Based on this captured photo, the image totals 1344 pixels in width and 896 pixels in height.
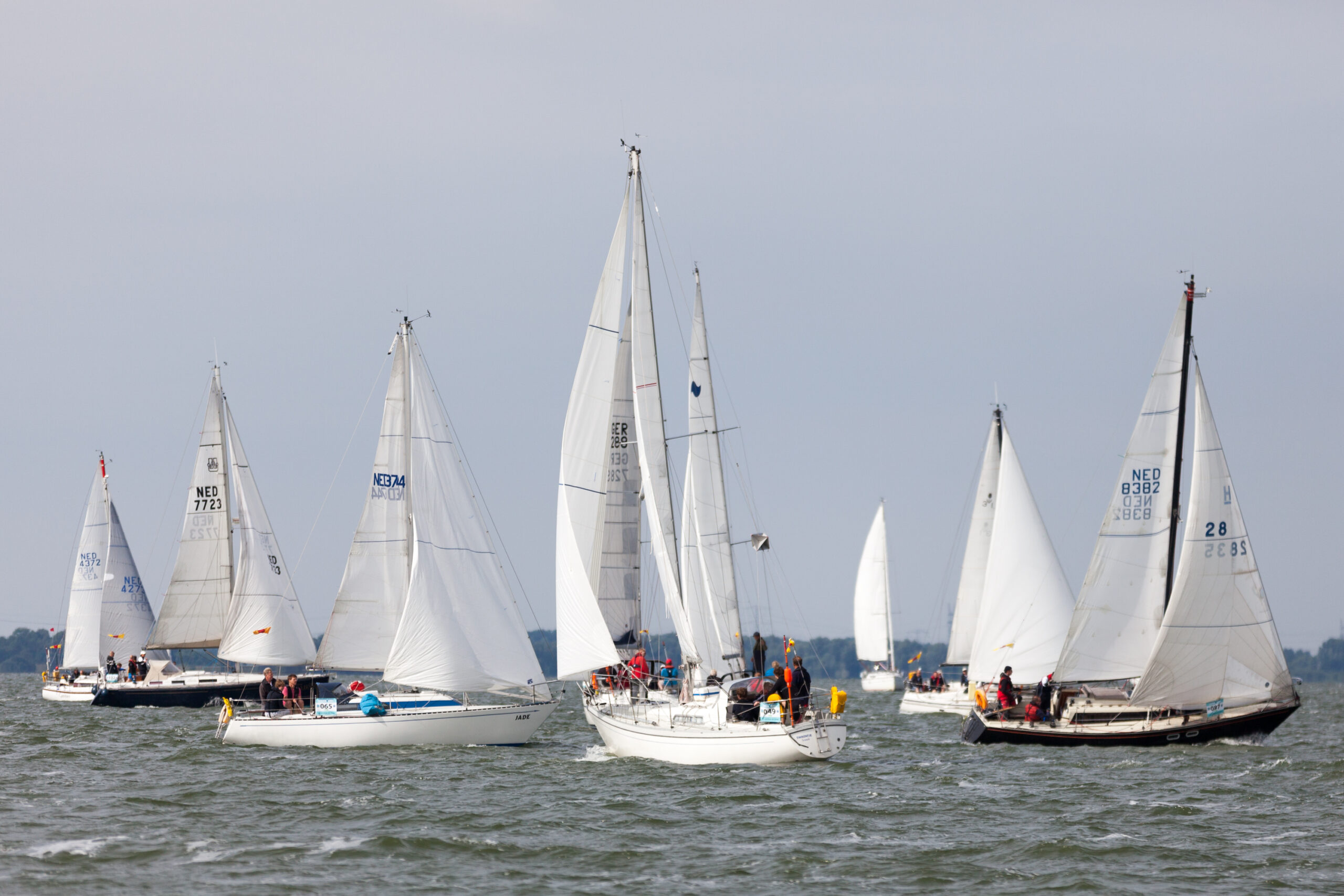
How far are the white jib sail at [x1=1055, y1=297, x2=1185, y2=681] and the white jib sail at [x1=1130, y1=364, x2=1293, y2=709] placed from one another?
159 centimetres

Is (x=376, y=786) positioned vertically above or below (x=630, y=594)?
below

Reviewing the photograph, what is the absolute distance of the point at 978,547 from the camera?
4972 cm

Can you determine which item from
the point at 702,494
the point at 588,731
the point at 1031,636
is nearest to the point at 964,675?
the point at 1031,636

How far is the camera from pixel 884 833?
19.7 metres

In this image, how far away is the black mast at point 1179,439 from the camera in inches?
1320

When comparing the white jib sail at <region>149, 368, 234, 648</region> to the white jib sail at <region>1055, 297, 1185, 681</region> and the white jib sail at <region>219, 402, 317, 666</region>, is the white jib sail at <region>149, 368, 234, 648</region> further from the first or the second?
the white jib sail at <region>1055, 297, 1185, 681</region>

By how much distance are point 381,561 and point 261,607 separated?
12311 millimetres

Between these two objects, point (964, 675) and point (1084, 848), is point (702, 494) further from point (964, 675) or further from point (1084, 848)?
point (964, 675)

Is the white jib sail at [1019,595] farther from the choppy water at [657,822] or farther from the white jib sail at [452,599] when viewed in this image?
the white jib sail at [452,599]

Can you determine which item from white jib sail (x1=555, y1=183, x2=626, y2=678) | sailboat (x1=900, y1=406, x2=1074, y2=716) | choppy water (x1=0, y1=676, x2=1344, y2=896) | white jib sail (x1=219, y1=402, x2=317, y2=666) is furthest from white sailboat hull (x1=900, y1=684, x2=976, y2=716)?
white jib sail (x1=555, y1=183, x2=626, y2=678)

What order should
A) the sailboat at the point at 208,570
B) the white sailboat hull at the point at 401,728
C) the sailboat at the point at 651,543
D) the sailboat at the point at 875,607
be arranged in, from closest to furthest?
1. the sailboat at the point at 651,543
2. the white sailboat hull at the point at 401,728
3. the sailboat at the point at 208,570
4. the sailboat at the point at 875,607

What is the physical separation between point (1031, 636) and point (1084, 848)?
2256 cm

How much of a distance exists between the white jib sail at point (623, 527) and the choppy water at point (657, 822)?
3.56 metres

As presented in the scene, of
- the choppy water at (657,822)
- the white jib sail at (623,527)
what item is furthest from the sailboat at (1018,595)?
the white jib sail at (623,527)
